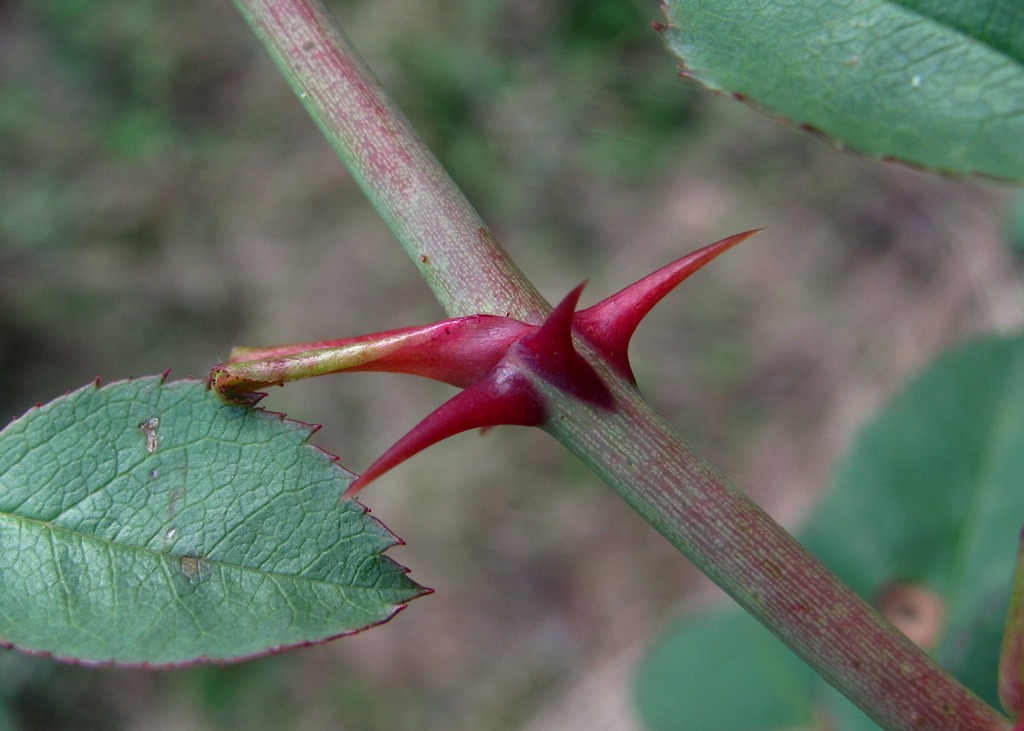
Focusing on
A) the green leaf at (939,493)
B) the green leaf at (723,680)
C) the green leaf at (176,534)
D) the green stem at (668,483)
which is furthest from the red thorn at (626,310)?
the green leaf at (723,680)

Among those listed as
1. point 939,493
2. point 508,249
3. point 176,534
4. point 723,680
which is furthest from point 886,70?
point 508,249

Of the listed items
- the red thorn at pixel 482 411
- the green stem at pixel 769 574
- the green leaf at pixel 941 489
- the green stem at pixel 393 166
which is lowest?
the green leaf at pixel 941 489

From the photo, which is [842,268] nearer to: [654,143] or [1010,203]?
[1010,203]

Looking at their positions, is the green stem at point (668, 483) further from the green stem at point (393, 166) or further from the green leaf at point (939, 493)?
the green leaf at point (939, 493)

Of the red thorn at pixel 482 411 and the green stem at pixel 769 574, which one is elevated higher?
the red thorn at pixel 482 411

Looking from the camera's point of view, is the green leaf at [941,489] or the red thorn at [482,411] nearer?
the red thorn at [482,411]

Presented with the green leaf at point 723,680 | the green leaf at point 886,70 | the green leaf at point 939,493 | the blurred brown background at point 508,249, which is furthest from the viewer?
the blurred brown background at point 508,249
